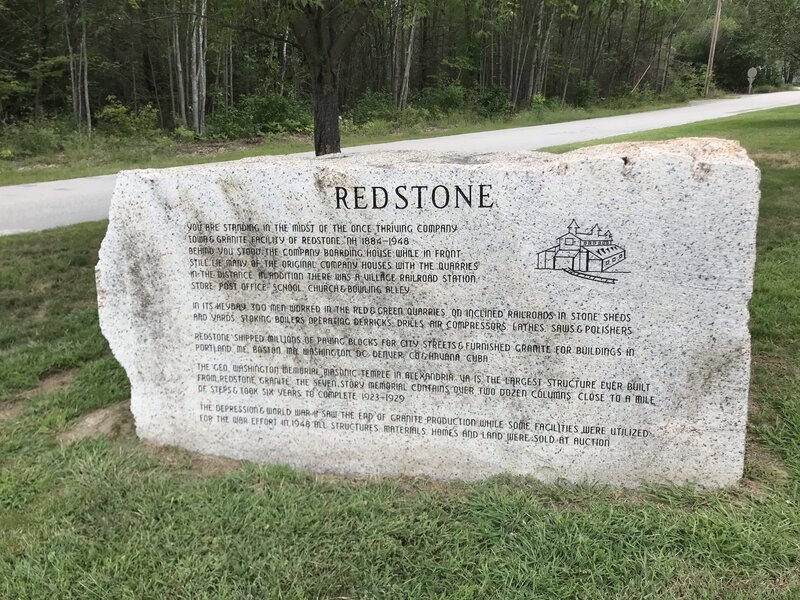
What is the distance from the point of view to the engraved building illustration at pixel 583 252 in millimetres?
2734

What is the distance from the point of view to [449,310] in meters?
2.94

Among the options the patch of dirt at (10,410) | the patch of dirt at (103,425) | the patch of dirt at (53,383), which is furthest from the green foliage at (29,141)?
the patch of dirt at (103,425)

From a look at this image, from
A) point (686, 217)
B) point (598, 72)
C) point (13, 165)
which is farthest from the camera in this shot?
point (598, 72)

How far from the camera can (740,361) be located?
8.93ft

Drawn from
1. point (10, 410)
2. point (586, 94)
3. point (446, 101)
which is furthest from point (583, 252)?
point (586, 94)

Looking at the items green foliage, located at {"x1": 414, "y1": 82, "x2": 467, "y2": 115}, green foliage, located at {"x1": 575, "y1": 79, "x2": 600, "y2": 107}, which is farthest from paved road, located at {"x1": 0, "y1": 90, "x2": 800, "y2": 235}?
green foliage, located at {"x1": 575, "y1": 79, "x2": 600, "y2": 107}

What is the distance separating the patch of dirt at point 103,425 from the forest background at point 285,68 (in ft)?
10.0

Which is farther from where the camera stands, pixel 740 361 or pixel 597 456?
pixel 597 456

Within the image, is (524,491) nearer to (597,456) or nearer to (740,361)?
(597,456)

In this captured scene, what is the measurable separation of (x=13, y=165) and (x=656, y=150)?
15.9 m

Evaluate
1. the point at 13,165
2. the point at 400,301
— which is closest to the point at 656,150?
the point at 400,301

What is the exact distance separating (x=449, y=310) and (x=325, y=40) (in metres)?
3.93

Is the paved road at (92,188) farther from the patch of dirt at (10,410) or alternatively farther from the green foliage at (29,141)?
the patch of dirt at (10,410)

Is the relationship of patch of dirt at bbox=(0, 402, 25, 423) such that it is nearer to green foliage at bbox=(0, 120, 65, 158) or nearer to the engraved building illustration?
the engraved building illustration
